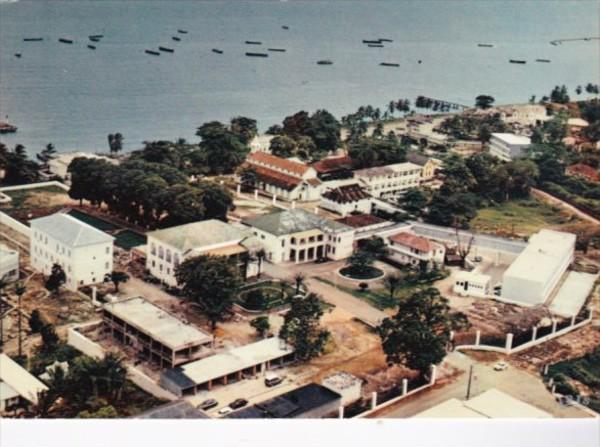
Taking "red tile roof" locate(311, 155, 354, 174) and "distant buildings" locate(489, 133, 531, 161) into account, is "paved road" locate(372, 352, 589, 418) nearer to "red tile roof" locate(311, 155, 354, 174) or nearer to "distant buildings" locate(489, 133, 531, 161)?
"red tile roof" locate(311, 155, 354, 174)

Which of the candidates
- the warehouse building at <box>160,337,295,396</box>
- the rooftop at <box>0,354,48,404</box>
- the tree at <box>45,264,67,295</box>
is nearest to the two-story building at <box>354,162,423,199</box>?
the warehouse building at <box>160,337,295,396</box>

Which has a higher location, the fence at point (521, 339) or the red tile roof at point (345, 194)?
the red tile roof at point (345, 194)

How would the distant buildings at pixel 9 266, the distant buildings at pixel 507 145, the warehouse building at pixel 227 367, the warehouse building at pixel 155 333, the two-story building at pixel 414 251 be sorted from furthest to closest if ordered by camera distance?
the distant buildings at pixel 507 145 < the two-story building at pixel 414 251 < the distant buildings at pixel 9 266 < the warehouse building at pixel 155 333 < the warehouse building at pixel 227 367

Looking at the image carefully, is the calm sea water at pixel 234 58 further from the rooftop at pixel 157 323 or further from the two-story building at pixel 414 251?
the rooftop at pixel 157 323

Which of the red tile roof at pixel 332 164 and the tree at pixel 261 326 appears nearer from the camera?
the tree at pixel 261 326

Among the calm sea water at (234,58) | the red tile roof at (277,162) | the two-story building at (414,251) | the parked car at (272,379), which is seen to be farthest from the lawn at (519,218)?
the parked car at (272,379)

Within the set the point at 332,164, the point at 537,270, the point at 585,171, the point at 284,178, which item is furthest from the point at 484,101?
the point at 537,270

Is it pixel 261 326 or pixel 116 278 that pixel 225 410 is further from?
pixel 116 278
